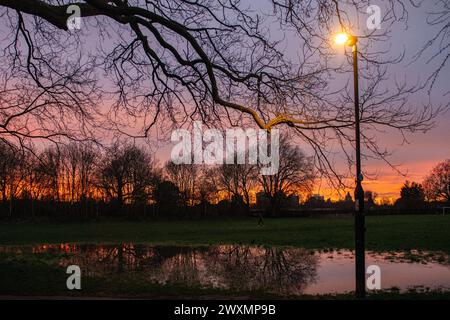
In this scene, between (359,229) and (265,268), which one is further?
(265,268)

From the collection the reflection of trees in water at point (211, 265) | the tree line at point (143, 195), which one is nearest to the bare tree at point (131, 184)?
the tree line at point (143, 195)

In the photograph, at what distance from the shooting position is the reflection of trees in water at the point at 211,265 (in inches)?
607

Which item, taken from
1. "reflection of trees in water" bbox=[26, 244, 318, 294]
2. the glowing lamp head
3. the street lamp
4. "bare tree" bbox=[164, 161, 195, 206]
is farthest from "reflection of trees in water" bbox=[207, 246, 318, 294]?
"bare tree" bbox=[164, 161, 195, 206]

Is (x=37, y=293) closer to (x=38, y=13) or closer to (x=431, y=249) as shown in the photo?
(x=38, y=13)

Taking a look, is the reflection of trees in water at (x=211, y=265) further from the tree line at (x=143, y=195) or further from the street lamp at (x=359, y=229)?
the tree line at (x=143, y=195)

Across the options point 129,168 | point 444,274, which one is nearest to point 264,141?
point 444,274

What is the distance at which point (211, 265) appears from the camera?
1972 cm

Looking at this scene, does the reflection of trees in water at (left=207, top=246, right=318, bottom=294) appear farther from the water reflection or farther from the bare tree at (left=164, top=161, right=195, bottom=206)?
the bare tree at (left=164, top=161, right=195, bottom=206)

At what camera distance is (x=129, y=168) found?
273ft

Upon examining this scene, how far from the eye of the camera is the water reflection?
47.8 ft

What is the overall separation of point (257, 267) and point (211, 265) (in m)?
2.01

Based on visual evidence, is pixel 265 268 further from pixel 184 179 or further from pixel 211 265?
pixel 184 179

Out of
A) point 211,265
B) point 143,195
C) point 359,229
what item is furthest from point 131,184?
point 359,229

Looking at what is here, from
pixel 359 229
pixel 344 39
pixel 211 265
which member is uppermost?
pixel 344 39
